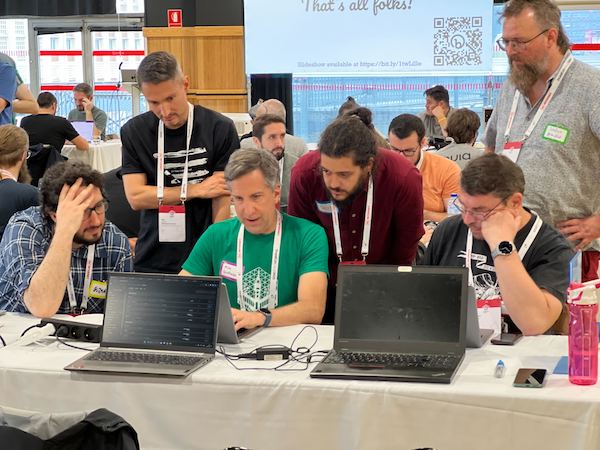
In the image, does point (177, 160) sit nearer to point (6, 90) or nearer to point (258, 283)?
point (258, 283)

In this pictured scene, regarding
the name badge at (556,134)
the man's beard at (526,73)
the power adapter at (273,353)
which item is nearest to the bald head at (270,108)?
the man's beard at (526,73)

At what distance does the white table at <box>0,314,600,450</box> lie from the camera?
1986 mm

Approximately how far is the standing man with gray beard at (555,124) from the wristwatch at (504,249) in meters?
0.55

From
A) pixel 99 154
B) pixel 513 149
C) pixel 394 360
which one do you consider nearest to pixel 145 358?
pixel 394 360

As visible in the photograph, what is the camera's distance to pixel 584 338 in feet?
6.75

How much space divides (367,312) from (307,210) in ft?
2.36

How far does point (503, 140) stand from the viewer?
3148 mm

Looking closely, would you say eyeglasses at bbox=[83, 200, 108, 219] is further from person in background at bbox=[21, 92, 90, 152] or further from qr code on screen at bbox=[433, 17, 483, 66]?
qr code on screen at bbox=[433, 17, 483, 66]

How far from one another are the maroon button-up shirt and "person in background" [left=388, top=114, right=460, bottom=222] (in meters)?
1.92

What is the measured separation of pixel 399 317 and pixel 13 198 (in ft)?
7.02

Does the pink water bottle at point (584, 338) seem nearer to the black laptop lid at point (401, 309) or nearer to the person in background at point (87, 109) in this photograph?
the black laptop lid at point (401, 309)

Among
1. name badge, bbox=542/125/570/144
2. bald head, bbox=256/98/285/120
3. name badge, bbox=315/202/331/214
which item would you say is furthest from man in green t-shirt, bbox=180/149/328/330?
bald head, bbox=256/98/285/120

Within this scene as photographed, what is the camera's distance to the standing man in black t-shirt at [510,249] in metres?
2.46

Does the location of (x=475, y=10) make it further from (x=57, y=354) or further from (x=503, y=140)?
(x=57, y=354)
